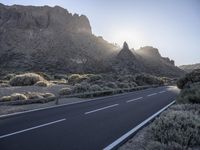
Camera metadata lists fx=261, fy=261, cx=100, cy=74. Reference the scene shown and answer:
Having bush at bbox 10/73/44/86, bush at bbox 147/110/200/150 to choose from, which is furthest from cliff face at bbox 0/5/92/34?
bush at bbox 147/110/200/150

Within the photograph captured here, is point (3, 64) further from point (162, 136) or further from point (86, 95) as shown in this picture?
point (162, 136)

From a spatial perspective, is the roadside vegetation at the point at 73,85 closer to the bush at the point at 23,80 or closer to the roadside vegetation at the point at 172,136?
the bush at the point at 23,80

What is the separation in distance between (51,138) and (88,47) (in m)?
107

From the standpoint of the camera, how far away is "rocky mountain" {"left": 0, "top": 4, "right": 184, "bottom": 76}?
85.3 meters

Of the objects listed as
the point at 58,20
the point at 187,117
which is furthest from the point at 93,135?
the point at 58,20

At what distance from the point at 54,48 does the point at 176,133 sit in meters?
91.5

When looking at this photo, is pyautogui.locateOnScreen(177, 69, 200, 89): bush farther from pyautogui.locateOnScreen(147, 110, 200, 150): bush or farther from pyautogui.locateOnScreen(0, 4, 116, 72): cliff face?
pyautogui.locateOnScreen(0, 4, 116, 72): cliff face

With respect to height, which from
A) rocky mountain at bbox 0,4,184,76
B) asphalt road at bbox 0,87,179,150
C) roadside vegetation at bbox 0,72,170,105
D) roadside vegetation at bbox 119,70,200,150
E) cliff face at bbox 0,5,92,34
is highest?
cliff face at bbox 0,5,92,34

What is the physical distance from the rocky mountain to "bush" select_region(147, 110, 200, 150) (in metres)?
70.4

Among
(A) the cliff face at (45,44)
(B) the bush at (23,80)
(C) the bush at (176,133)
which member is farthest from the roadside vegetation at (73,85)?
(A) the cliff face at (45,44)

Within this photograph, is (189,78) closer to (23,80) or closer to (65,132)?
(23,80)

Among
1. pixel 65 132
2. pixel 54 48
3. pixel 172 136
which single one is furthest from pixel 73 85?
pixel 54 48

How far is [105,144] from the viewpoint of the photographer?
23.8 feet

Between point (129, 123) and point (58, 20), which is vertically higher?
point (58, 20)
